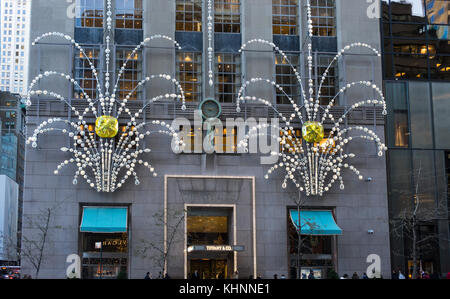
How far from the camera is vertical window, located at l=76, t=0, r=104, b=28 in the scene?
41.0 m

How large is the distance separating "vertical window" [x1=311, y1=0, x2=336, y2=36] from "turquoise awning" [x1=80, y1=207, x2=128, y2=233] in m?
17.8

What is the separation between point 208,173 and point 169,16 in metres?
10.6

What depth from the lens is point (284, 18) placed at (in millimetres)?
43031

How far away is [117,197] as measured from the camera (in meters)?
39.2

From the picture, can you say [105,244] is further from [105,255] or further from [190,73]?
[190,73]

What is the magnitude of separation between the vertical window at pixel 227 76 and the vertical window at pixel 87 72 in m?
7.91

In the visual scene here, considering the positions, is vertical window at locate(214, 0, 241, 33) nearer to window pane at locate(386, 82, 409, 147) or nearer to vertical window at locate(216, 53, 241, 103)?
vertical window at locate(216, 53, 241, 103)

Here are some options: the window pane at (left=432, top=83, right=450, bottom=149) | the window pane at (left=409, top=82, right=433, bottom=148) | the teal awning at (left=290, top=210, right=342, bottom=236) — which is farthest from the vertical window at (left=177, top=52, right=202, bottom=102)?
the window pane at (left=432, top=83, right=450, bottom=149)

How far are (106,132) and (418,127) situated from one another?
68.4 feet

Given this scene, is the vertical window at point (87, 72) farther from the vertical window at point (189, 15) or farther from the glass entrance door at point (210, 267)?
the glass entrance door at point (210, 267)

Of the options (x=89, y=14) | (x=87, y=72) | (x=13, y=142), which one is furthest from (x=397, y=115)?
(x=13, y=142)
